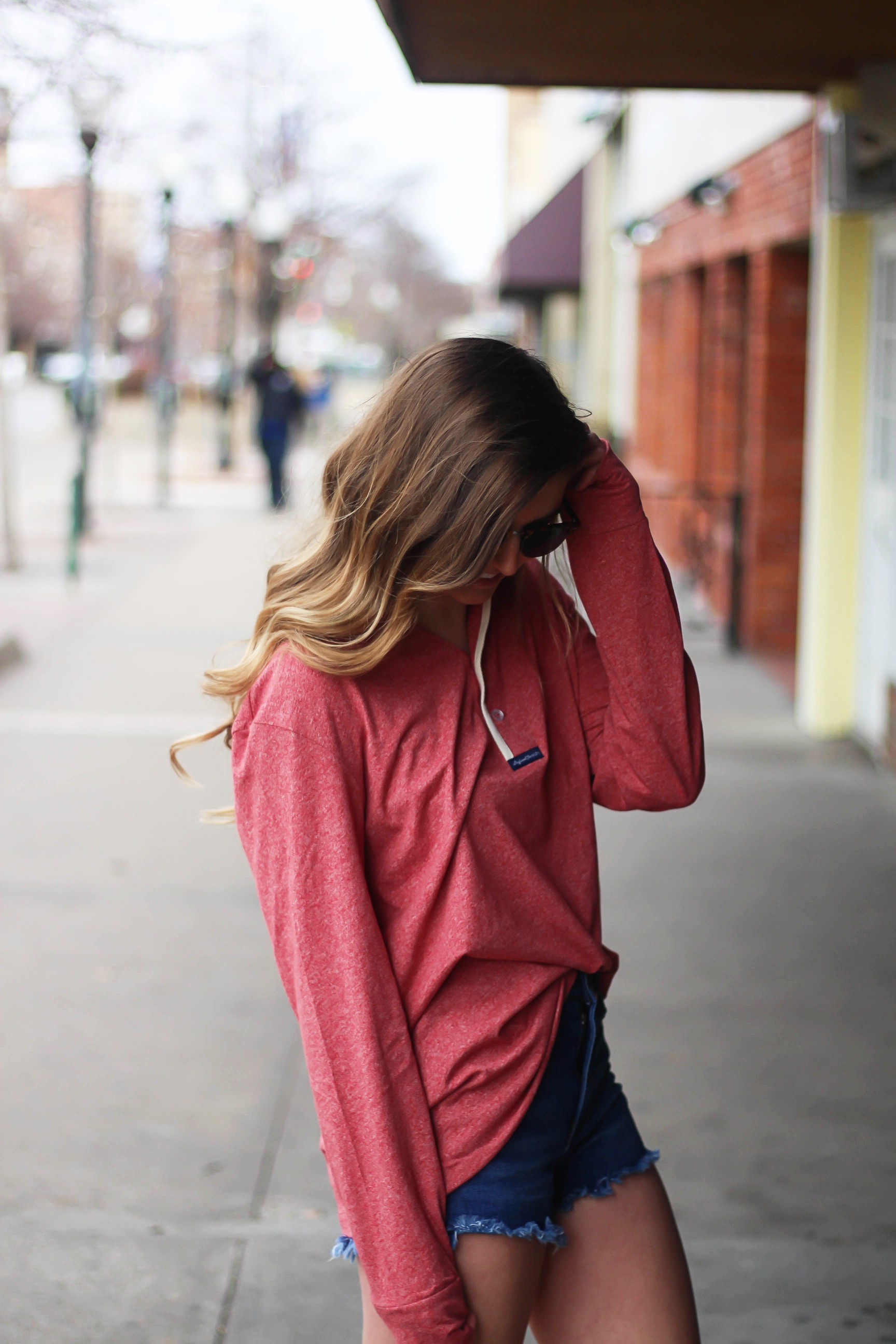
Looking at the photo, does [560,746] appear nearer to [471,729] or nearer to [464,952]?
[471,729]

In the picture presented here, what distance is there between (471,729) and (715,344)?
10.1 metres

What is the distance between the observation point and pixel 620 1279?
2.05m

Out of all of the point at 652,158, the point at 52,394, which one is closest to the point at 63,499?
the point at 652,158

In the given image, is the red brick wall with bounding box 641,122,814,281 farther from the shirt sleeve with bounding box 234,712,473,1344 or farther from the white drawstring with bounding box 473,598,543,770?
the shirt sleeve with bounding box 234,712,473,1344

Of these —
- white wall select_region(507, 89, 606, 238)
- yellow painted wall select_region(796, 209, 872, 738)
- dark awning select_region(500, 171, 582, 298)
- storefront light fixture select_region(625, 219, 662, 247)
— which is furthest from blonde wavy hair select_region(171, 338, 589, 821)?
dark awning select_region(500, 171, 582, 298)

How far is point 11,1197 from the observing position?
369cm

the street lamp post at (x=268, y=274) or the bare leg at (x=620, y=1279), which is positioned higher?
the street lamp post at (x=268, y=274)

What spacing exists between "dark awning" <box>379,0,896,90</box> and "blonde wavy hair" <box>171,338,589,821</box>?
Answer: 3186mm

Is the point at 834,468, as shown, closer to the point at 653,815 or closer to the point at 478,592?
the point at 653,815

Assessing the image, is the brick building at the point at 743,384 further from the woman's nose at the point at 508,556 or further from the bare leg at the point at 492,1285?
the bare leg at the point at 492,1285

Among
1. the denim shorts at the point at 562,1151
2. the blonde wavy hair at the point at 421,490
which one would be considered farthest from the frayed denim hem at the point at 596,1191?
the blonde wavy hair at the point at 421,490

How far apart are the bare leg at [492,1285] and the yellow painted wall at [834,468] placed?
6.52 meters

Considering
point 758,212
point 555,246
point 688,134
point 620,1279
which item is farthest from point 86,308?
point 620,1279

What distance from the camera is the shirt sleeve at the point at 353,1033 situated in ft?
6.09
